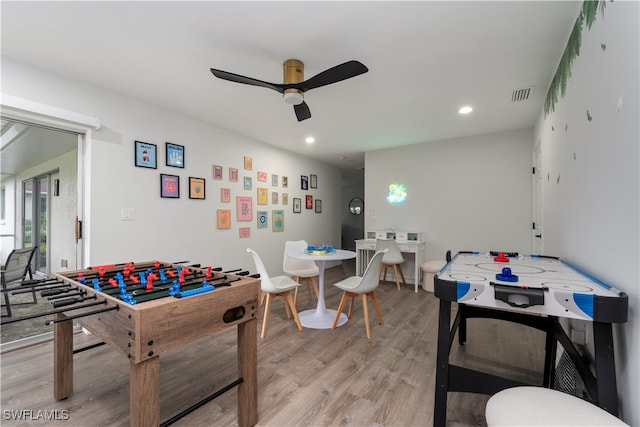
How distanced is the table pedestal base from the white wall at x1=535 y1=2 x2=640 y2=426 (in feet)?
6.55

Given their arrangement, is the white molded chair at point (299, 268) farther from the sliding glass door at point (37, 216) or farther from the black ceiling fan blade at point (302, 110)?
the sliding glass door at point (37, 216)

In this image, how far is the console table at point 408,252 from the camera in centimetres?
430

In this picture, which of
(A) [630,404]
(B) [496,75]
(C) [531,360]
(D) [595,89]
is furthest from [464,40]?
(C) [531,360]

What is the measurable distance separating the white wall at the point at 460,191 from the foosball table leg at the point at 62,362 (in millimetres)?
4377

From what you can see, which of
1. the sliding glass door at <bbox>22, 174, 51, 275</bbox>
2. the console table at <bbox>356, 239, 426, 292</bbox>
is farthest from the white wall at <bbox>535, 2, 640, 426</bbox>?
the sliding glass door at <bbox>22, 174, 51, 275</bbox>

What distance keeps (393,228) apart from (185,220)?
11.1 ft

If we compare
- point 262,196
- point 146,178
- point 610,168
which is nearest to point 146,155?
point 146,178

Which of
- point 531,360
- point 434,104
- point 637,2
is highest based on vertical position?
point 434,104

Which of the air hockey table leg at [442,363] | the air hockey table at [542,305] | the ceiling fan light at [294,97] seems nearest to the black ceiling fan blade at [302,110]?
the ceiling fan light at [294,97]

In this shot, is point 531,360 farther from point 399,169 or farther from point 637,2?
point 399,169

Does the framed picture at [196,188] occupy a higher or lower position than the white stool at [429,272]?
higher

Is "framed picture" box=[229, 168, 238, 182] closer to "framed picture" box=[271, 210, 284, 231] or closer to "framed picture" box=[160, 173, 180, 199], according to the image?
"framed picture" box=[160, 173, 180, 199]

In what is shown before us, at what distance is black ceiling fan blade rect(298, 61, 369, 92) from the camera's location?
1.80m

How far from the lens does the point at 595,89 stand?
4.62 feet
